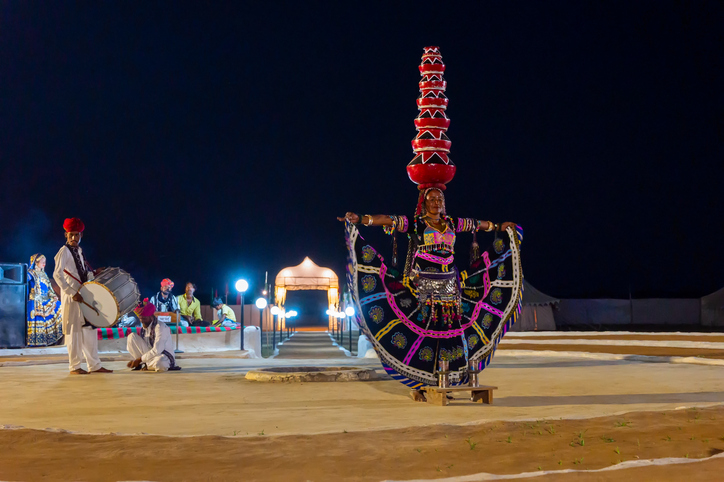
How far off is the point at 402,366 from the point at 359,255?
3.20 ft

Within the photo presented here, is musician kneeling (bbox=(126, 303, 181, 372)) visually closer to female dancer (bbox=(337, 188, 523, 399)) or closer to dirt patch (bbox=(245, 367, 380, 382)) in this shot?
dirt patch (bbox=(245, 367, 380, 382))

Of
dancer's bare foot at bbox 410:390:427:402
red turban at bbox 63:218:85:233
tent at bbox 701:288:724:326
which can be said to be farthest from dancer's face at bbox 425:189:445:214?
tent at bbox 701:288:724:326

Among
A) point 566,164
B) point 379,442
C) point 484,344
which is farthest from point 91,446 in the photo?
point 566,164

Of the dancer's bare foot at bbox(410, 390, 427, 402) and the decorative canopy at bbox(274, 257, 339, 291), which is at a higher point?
the decorative canopy at bbox(274, 257, 339, 291)

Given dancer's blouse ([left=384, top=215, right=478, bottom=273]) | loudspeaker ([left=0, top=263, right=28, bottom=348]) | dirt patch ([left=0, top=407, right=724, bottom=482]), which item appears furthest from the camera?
loudspeaker ([left=0, top=263, right=28, bottom=348])

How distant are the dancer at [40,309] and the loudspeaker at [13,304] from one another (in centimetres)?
44

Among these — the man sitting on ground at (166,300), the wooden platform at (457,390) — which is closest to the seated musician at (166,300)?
the man sitting on ground at (166,300)

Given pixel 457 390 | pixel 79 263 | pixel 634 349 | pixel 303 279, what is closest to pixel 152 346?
pixel 79 263

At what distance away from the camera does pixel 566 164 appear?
2817cm

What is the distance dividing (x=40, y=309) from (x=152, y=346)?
7.45 m

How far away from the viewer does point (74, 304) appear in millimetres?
8438

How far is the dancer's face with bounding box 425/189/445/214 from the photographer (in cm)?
612

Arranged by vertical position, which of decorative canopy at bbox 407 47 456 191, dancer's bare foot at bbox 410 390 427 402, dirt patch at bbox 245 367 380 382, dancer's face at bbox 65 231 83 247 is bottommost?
dirt patch at bbox 245 367 380 382

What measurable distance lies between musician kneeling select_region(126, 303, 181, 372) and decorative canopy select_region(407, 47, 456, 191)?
372cm
